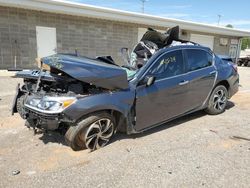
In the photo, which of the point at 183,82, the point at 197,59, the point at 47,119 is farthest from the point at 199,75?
the point at 47,119

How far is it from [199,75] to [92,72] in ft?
7.97

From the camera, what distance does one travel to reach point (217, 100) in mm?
6043

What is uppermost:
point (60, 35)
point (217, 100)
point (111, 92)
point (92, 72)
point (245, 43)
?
point (60, 35)

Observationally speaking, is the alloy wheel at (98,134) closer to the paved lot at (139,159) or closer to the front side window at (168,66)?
the paved lot at (139,159)

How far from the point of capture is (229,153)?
4105 millimetres

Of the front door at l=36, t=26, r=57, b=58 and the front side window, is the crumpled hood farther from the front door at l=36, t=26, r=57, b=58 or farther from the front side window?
the front door at l=36, t=26, r=57, b=58

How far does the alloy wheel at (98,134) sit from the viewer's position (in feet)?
13.2

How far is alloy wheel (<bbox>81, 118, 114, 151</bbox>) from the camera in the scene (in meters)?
4.01

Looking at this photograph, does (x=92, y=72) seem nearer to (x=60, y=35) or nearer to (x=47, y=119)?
(x=47, y=119)

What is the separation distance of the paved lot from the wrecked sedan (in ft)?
1.00

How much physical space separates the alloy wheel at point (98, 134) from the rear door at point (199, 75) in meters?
1.82

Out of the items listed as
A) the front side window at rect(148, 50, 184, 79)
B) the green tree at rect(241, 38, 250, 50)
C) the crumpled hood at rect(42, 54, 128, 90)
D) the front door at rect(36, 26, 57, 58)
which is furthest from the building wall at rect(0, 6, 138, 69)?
the green tree at rect(241, 38, 250, 50)

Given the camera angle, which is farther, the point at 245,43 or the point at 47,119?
the point at 245,43

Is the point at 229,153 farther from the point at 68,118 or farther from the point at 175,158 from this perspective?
the point at 68,118
